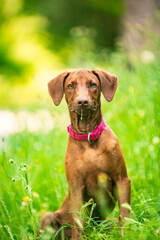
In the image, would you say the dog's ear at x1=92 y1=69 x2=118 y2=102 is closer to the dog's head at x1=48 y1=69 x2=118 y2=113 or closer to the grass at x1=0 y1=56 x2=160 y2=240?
the dog's head at x1=48 y1=69 x2=118 y2=113

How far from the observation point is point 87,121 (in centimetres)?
308

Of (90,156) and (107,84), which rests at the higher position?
(107,84)

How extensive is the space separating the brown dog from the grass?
18 centimetres

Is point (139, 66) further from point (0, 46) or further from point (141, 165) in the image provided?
point (0, 46)

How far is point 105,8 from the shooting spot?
14.4 meters

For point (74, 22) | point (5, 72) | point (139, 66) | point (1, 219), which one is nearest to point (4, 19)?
point (5, 72)

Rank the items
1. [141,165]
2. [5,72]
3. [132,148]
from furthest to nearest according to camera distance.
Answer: [5,72] → [132,148] → [141,165]

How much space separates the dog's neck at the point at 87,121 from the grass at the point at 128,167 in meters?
0.54

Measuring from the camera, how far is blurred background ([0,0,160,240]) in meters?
2.99

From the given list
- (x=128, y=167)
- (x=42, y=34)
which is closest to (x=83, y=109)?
(x=128, y=167)

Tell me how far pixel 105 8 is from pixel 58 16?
242 centimetres

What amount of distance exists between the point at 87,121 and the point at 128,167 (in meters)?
1.25

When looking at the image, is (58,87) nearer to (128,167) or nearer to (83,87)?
(83,87)

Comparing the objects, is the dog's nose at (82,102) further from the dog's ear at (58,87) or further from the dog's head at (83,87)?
the dog's ear at (58,87)
